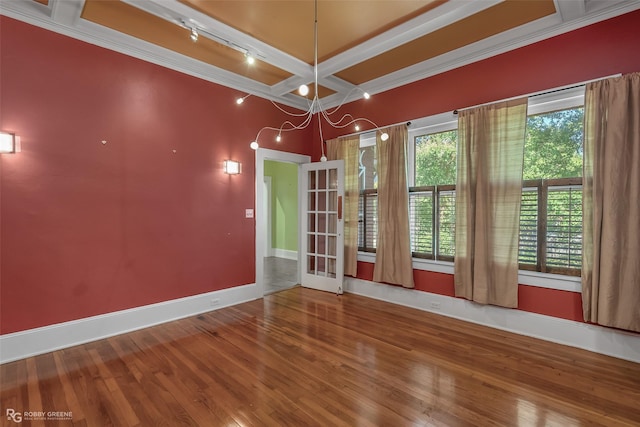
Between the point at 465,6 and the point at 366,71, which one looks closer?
the point at 465,6

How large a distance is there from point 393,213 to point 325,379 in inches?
Answer: 97.8

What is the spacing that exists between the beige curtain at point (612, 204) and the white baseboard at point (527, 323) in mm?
170

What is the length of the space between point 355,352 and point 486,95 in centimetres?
322

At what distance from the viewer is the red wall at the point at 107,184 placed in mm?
2711

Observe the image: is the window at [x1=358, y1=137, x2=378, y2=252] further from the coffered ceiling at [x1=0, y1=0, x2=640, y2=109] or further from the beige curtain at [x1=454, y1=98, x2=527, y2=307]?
the beige curtain at [x1=454, y1=98, x2=527, y2=307]

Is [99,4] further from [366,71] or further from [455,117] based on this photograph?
[455,117]

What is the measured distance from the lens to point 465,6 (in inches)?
107

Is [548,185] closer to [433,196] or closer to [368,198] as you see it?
[433,196]

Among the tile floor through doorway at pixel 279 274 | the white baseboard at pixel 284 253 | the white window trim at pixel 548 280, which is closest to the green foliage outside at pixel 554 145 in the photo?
the white window trim at pixel 548 280

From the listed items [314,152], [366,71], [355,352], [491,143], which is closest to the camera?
[355,352]

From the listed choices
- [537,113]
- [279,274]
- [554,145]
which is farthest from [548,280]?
[279,274]

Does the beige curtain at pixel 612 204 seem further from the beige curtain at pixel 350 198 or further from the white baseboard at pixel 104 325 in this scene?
the white baseboard at pixel 104 325

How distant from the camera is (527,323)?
320 centimetres

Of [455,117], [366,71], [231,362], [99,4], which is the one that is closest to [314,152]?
[366,71]
